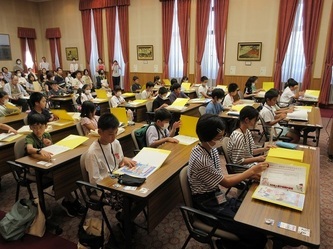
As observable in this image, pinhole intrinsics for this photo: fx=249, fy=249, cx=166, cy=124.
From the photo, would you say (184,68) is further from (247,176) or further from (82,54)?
(247,176)

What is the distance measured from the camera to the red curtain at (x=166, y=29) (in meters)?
9.59

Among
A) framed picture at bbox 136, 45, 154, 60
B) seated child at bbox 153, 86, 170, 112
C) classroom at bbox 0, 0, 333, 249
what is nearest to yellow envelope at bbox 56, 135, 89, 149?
classroom at bbox 0, 0, 333, 249

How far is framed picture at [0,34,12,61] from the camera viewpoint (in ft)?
38.7

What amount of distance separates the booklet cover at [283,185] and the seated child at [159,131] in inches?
47.5

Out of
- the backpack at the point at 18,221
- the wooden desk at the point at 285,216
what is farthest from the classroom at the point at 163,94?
the backpack at the point at 18,221

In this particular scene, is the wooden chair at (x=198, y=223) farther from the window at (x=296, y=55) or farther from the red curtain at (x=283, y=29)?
the window at (x=296, y=55)

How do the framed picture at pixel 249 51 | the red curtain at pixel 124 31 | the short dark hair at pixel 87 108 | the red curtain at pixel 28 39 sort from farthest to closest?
1. the red curtain at pixel 28 39
2. the red curtain at pixel 124 31
3. the framed picture at pixel 249 51
4. the short dark hair at pixel 87 108

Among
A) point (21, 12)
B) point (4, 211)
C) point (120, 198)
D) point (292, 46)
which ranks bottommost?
point (4, 211)

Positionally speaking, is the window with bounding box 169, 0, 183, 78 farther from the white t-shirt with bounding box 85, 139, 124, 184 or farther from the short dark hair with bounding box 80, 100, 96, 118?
the white t-shirt with bounding box 85, 139, 124, 184

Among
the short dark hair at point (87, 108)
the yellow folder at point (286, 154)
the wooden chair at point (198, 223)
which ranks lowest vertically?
the wooden chair at point (198, 223)

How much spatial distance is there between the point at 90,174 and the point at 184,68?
26.7ft

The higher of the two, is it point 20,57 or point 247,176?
point 20,57

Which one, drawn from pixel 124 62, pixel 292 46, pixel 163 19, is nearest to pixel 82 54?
pixel 124 62

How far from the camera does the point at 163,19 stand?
978cm
